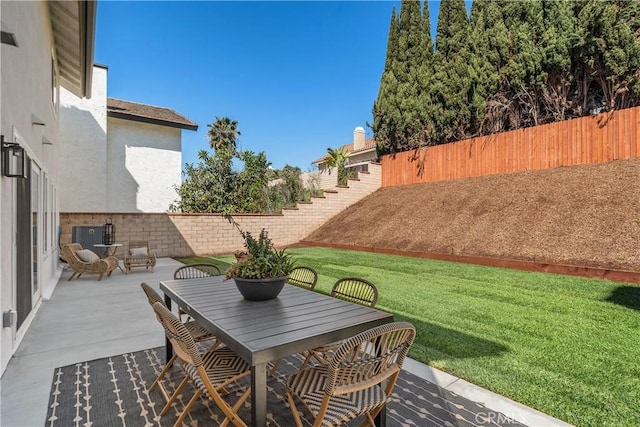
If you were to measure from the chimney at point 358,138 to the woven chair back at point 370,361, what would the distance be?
25.0 m

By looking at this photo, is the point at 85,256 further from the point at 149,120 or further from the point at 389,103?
the point at 389,103

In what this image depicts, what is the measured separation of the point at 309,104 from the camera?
24.0m

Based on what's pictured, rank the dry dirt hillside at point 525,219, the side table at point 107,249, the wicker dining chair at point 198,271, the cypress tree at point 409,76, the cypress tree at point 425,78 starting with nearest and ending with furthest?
the wicker dining chair at point 198,271 < the dry dirt hillside at point 525,219 < the side table at point 107,249 < the cypress tree at point 425,78 < the cypress tree at point 409,76

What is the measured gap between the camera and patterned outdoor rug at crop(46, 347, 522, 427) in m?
2.19

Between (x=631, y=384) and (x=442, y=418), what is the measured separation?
162 cm

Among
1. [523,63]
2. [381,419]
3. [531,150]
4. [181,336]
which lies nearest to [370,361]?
[381,419]

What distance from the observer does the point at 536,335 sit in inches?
138

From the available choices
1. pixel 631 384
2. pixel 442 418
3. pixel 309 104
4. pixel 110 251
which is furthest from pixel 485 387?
pixel 309 104

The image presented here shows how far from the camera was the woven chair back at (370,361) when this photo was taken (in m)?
1.58

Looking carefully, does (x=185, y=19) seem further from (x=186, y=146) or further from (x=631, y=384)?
(x=631, y=384)

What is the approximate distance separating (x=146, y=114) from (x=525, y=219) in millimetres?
16107

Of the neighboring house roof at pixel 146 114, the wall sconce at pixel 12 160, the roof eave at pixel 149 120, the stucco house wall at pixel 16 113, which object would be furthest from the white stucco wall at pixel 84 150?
the wall sconce at pixel 12 160
